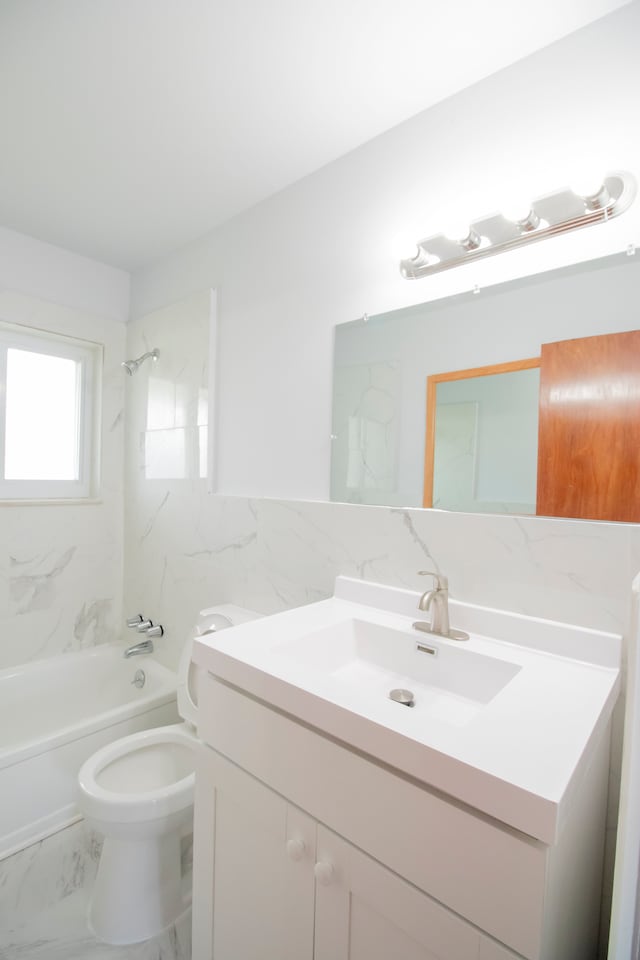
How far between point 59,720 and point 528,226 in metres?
2.74

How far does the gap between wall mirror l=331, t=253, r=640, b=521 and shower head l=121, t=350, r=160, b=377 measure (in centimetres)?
121

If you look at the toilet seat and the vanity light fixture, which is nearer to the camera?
the vanity light fixture

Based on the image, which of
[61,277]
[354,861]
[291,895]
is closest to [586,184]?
[354,861]

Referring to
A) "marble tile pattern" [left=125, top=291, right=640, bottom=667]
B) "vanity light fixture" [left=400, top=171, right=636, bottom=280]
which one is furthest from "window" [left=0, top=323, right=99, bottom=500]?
"vanity light fixture" [left=400, top=171, right=636, bottom=280]

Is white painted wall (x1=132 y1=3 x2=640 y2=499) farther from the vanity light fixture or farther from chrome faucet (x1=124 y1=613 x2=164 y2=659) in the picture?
chrome faucet (x1=124 y1=613 x2=164 y2=659)

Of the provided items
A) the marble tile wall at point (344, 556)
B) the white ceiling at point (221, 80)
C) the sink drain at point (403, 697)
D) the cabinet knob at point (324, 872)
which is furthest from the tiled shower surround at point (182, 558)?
the cabinet knob at point (324, 872)

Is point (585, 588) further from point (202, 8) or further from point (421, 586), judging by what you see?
point (202, 8)

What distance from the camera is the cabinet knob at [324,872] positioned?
78 cm

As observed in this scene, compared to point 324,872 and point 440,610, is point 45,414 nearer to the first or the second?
point 440,610

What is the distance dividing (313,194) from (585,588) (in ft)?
5.15

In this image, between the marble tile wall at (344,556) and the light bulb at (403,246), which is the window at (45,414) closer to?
the marble tile wall at (344,556)

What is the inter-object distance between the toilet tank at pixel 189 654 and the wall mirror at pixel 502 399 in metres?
0.66

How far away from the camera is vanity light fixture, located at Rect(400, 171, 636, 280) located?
0.99 metres

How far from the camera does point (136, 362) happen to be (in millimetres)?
2434
